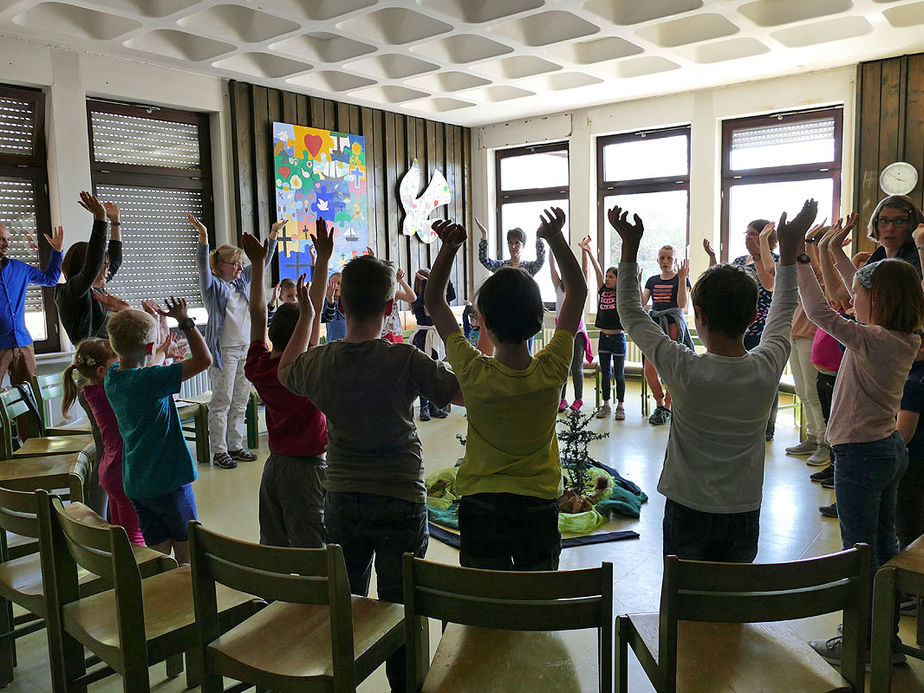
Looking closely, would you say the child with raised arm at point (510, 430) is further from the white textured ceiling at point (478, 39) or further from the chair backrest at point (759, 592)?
the white textured ceiling at point (478, 39)

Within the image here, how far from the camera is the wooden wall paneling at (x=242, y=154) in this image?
675 cm

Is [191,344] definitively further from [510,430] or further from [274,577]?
[510,430]

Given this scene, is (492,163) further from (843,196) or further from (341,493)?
(341,493)

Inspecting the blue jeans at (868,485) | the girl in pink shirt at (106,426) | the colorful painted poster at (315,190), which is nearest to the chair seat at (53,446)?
the girl in pink shirt at (106,426)

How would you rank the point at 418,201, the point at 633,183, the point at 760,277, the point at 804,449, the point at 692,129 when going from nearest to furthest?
the point at 760,277, the point at 804,449, the point at 692,129, the point at 633,183, the point at 418,201

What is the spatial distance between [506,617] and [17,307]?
15.3ft

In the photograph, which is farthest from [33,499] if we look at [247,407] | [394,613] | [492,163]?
[492,163]

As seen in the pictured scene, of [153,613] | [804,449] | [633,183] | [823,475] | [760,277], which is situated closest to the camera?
[153,613]

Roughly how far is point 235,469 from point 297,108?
13.4 feet

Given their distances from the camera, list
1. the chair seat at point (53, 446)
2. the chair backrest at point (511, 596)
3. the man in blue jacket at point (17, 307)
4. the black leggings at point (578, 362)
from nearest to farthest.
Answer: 1. the chair backrest at point (511, 596)
2. the chair seat at point (53, 446)
3. the man in blue jacket at point (17, 307)
4. the black leggings at point (578, 362)

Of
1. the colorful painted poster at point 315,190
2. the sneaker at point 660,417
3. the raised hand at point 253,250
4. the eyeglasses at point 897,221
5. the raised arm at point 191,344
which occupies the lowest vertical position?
the sneaker at point 660,417

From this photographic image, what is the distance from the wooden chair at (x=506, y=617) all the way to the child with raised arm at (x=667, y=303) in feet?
15.5

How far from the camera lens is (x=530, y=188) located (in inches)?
365

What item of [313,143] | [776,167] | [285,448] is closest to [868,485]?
[285,448]
